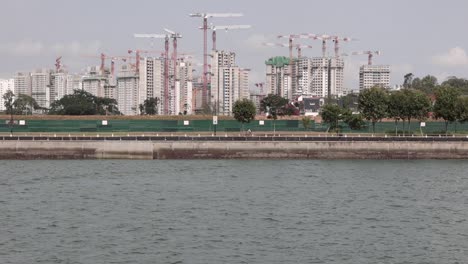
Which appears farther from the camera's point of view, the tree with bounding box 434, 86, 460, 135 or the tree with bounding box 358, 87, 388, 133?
the tree with bounding box 358, 87, 388, 133

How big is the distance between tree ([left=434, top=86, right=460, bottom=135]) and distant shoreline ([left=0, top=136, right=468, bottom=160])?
2187cm

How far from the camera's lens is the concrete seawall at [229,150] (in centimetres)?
11775

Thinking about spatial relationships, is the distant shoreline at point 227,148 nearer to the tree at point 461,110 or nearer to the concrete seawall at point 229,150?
the concrete seawall at point 229,150

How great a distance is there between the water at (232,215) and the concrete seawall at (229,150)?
18195 millimetres

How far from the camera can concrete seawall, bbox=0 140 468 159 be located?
118 metres

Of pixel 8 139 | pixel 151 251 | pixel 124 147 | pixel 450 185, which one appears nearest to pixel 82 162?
pixel 124 147

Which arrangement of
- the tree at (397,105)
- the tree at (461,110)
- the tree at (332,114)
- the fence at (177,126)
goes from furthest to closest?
the fence at (177,126) → the tree at (332,114) → the tree at (397,105) → the tree at (461,110)

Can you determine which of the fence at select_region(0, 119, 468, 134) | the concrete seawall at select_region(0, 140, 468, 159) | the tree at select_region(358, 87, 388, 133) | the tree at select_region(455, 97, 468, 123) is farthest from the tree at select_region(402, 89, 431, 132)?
the concrete seawall at select_region(0, 140, 468, 159)

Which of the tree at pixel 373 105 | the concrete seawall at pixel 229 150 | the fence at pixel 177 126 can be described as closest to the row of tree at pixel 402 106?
the tree at pixel 373 105

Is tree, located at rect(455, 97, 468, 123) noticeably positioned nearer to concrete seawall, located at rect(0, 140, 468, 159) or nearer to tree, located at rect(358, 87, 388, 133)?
tree, located at rect(358, 87, 388, 133)

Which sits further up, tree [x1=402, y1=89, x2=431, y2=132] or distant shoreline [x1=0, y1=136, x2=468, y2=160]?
tree [x1=402, y1=89, x2=431, y2=132]

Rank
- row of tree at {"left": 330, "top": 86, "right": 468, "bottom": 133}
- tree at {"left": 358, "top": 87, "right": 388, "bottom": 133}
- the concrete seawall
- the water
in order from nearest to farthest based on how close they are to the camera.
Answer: the water → the concrete seawall → row of tree at {"left": 330, "top": 86, "right": 468, "bottom": 133} → tree at {"left": 358, "top": 87, "right": 388, "bottom": 133}

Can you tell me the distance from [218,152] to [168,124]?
63.8 metres

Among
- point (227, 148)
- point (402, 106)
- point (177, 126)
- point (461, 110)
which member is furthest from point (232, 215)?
point (177, 126)
